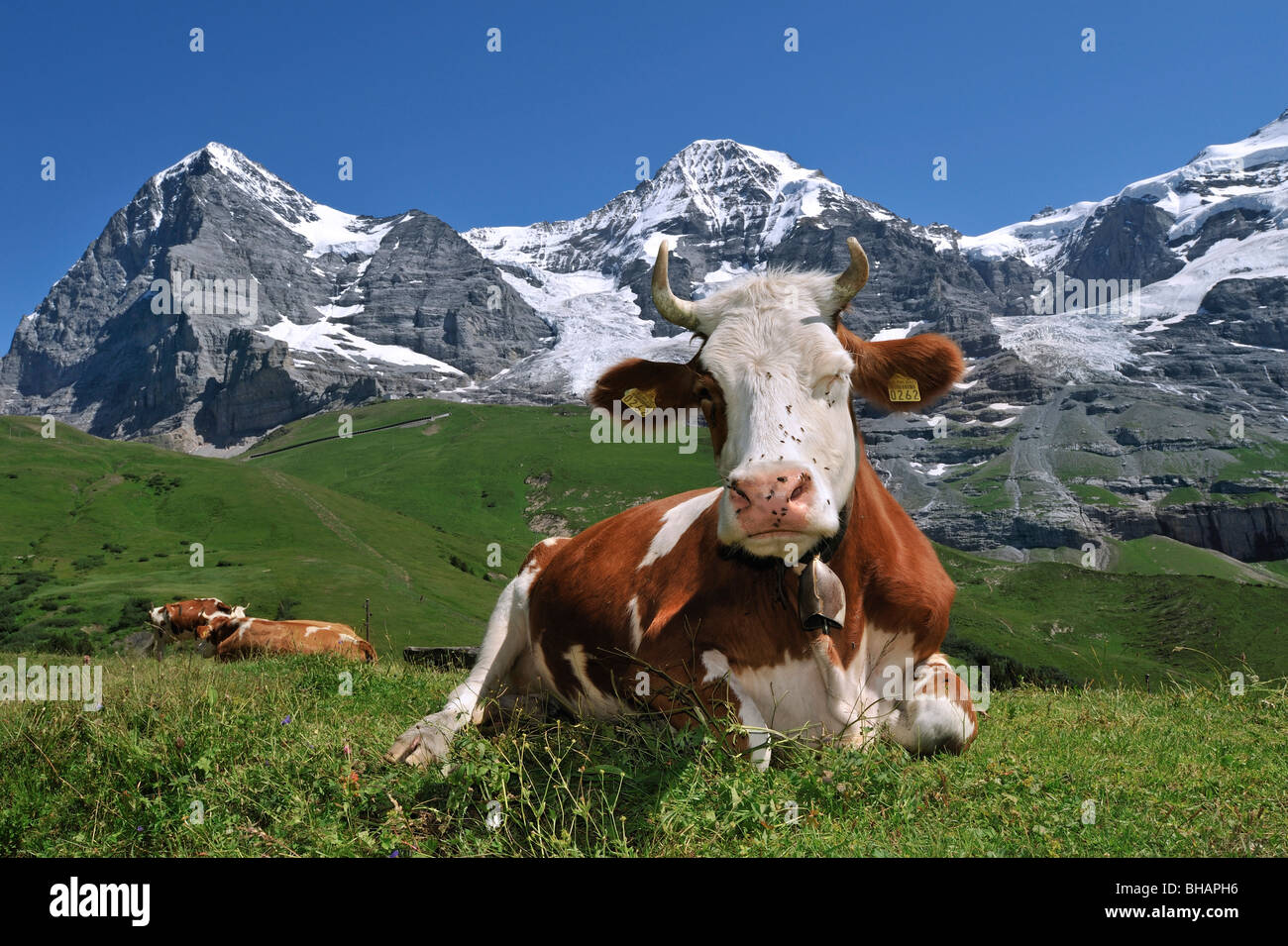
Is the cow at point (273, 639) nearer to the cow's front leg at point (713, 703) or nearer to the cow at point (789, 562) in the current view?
the cow at point (789, 562)

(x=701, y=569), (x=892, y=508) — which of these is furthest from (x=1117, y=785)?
(x=701, y=569)

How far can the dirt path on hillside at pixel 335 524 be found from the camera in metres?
91.1

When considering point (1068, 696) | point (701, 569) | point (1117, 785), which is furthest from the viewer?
point (1068, 696)

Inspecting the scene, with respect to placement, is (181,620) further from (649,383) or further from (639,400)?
(649,383)

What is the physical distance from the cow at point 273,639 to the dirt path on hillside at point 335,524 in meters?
60.5

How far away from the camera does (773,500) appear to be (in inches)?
156

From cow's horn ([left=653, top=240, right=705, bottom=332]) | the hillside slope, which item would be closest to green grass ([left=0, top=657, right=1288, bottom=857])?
cow's horn ([left=653, top=240, right=705, bottom=332])

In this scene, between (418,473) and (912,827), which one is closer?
(912,827)

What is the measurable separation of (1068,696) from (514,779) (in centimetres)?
700

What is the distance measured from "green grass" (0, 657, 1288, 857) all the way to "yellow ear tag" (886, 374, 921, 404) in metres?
2.16

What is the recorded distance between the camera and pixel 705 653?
16.6 ft

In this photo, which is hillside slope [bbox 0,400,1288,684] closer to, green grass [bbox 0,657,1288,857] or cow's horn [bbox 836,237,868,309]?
green grass [bbox 0,657,1288,857]

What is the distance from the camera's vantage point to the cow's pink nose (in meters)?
3.93
